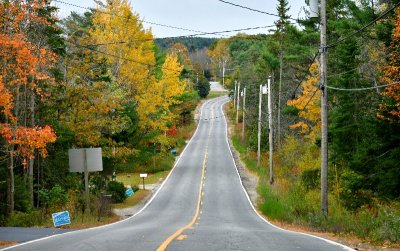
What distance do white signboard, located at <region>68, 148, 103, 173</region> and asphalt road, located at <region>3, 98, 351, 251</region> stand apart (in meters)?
3.08

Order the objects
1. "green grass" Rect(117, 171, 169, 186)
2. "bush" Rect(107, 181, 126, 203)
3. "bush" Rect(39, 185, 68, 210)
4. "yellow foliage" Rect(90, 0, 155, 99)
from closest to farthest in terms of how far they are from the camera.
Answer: "bush" Rect(39, 185, 68, 210) < "bush" Rect(107, 181, 126, 203) < "yellow foliage" Rect(90, 0, 155, 99) < "green grass" Rect(117, 171, 169, 186)

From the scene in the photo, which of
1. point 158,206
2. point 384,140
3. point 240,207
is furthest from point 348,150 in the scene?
point 158,206

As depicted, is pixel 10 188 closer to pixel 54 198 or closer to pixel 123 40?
pixel 54 198

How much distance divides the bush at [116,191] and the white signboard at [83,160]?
41.6 feet

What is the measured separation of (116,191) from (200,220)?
1173cm

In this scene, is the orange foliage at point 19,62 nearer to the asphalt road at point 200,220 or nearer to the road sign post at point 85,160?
the road sign post at point 85,160

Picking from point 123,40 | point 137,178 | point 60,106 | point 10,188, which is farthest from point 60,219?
point 137,178

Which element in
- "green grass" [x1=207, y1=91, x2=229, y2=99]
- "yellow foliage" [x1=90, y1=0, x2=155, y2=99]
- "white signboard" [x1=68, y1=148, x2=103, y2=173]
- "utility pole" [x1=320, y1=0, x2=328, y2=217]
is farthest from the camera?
"green grass" [x1=207, y1=91, x2=229, y2=99]

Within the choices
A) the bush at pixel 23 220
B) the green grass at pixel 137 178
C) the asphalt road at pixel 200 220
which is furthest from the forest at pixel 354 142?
the bush at pixel 23 220

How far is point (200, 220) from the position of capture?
87.8ft

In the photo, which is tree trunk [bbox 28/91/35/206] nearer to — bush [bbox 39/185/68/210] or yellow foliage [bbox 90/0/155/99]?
bush [bbox 39/185/68/210]

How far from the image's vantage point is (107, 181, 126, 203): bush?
36200 millimetres

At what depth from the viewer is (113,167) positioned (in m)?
35.7

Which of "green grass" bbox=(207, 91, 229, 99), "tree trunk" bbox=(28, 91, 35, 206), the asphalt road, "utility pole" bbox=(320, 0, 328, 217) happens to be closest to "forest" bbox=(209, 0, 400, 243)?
"utility pole" bbox=(320, 0, 328, 217)
